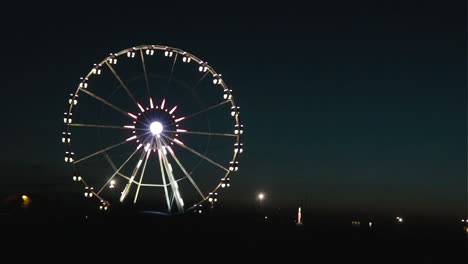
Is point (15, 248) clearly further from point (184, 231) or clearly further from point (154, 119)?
point (154, 119)

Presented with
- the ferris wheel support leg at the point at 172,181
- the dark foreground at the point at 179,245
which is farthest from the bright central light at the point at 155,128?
the dark foreground at the point at 179,245

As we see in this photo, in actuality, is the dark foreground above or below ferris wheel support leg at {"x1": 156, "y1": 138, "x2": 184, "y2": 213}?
below

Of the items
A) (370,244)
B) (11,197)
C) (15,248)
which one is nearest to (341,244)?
(370,244)

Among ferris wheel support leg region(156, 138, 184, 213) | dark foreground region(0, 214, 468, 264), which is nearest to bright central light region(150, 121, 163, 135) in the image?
ferris wheel support leg region(156, 138, 184, 213)

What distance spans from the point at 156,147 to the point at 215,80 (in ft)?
21.9

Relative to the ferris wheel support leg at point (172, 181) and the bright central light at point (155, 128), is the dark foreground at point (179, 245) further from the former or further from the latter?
the bright central light at point (155, 128)

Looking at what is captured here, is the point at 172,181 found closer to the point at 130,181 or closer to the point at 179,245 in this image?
the point at 130,181

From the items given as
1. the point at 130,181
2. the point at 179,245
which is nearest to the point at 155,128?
the point at 130,181

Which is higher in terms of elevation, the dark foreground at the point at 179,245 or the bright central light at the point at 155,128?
the bright central light at the point at 155,128

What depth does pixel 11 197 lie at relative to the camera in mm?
73375

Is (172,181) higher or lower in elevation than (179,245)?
higher

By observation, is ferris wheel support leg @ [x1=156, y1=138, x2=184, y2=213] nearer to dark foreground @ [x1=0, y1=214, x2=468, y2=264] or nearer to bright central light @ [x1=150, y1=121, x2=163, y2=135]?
bright central light @ [x1=150, y1=121, x2=163, y2=135]

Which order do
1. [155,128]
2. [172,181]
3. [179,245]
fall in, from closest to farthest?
1. [179,245]
2. [155,128]
3. [172,181]

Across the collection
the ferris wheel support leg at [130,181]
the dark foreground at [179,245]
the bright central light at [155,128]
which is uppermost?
the bright central light at [155,128]
